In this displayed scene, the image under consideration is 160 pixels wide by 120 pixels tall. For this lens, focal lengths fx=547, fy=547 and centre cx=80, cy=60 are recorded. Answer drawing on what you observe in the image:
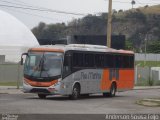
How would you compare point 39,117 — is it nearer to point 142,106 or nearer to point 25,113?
point 25,113

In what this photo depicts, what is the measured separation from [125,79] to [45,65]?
8375 mm

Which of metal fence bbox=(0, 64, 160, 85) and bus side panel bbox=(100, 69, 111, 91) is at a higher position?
bus side panel bbox=(100, 69, 111, 91)

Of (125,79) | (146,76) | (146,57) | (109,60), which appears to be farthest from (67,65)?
(146,57)

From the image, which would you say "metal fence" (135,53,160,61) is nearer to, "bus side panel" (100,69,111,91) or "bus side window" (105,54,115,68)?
"bus side window" (105,54,115,68)

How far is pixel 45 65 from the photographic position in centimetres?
2730

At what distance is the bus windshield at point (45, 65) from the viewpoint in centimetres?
2717

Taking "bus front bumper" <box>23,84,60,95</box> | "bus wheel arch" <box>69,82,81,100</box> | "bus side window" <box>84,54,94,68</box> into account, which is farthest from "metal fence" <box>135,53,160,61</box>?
"bus front bumper" <box>23,84,60,95</box>

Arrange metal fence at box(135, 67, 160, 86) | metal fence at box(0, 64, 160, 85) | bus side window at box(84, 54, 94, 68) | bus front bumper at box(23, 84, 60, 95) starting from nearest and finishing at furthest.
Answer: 1. bus front bumper at box(23, 84, 60, 95)
2. bus side window at box(84, 54, 94, 68)
3. metal fence at box(0, 64, 160, 85)
4. metal fence at box(135, 67, 160, 86)

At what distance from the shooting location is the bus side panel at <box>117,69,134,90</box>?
33575mm

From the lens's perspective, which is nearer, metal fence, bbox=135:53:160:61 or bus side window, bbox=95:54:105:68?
bus side window, bbox=95:54:105:68

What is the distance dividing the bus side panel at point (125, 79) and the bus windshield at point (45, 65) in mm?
7078

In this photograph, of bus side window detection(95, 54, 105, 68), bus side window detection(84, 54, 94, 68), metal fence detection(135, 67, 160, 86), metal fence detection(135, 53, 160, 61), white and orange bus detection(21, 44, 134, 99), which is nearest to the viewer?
white and orange bus detection(21, 44, 134, 99)

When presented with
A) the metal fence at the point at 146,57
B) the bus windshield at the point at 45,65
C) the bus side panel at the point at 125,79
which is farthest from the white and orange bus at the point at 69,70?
the metal fence at the point at 146,57

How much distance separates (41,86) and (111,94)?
22.2ft
